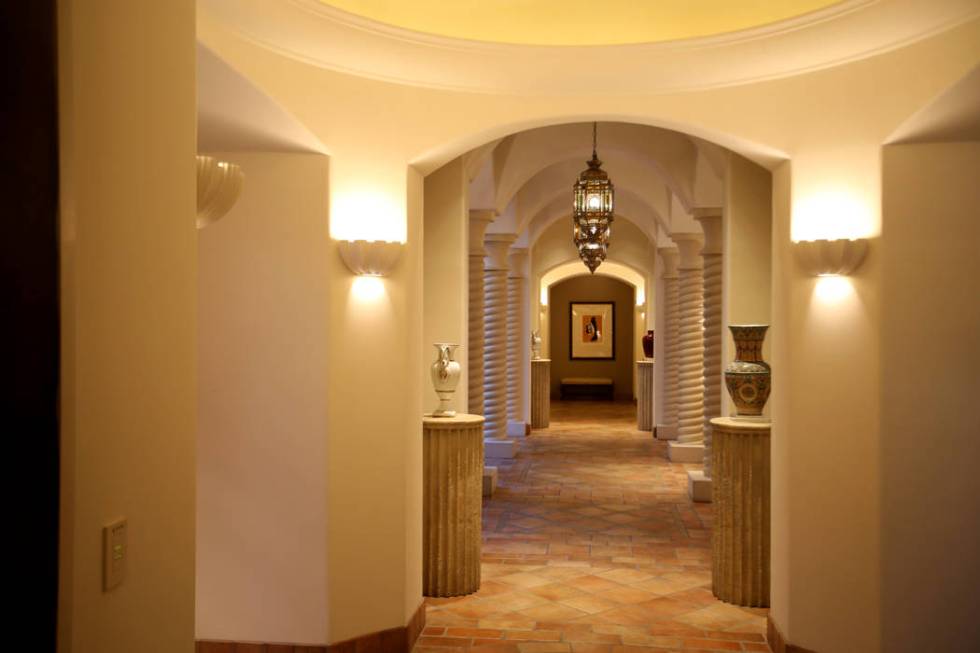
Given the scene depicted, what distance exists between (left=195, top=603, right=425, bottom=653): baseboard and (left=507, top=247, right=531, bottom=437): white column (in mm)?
9756

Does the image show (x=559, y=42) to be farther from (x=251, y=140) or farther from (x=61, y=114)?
(x=61, y=114)

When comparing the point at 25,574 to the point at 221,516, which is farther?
the point at 221,516

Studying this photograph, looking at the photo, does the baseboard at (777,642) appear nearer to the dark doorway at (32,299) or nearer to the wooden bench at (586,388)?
the dark doorway at (32,299)

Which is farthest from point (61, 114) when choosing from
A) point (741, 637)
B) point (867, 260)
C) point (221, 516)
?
point (741, 637)

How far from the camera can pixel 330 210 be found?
4625 millimetres

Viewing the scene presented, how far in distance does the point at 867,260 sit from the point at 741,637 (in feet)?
7.80

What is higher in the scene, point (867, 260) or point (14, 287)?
point (867, 260)

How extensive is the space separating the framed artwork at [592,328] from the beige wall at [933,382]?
21.6 meters

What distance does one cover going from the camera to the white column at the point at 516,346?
1477cm

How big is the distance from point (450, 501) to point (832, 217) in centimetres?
295

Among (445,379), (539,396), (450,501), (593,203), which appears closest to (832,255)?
(445,379)

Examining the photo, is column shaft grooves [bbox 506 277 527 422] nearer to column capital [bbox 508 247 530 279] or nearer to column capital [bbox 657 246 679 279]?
column capital [bbox 508 247 530 279]

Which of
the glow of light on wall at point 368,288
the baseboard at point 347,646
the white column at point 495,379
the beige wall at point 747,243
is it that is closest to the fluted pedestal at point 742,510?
the beige wall at point 747,243

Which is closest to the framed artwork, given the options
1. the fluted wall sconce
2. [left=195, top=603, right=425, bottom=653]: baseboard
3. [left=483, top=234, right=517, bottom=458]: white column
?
[left=483, top=234, right=517, bottom=458]: white column
